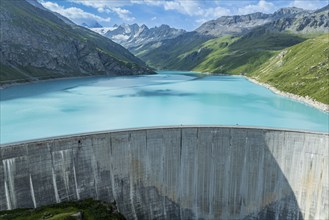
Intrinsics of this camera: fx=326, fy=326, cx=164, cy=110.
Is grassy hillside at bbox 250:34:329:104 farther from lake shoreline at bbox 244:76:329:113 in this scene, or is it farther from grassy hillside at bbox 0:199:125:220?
grassy hillside at bbox 0:199:125:220

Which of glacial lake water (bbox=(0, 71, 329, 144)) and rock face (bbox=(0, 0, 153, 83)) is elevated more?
rock face (bbox=(0, 0, 153, 83))

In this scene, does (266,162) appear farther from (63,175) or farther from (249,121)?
(249,121)

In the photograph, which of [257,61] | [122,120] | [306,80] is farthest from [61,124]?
[257,61]

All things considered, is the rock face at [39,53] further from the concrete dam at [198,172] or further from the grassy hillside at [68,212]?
the grassy hillside at [68,212]

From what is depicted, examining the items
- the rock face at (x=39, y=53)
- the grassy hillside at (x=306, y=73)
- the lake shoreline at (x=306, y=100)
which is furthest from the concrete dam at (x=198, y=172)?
the rock face at (x=39, y=53)

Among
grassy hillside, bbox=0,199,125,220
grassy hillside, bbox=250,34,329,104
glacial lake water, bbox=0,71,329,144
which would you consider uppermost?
grassy hillside, bbox=250,34,329,104

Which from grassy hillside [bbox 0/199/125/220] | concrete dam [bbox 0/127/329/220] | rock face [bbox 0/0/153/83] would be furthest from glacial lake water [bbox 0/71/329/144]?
rock face [bbox 0/0/153/83]

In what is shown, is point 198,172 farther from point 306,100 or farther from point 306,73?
point 306,73
